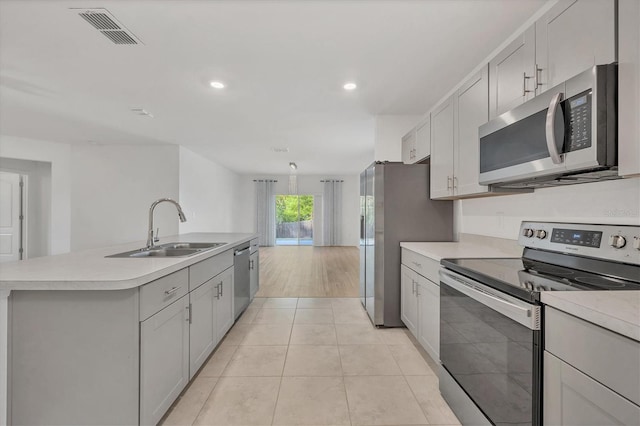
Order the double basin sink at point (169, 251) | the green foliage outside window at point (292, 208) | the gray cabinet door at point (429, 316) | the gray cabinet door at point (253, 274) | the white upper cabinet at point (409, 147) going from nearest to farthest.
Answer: the gray cabinet door at point (429, 316) → the double basin sink at point (169, 251) → the white upper cabinet at point (409, 147) → the gray cabinet door at point (253, 274) → the green foliage outside window at point (292, 208)

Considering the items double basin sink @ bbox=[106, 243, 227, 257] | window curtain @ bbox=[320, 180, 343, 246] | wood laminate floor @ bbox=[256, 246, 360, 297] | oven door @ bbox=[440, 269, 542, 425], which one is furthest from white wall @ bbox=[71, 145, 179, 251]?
oven door @ bbox=[440, 269, 542, 425]

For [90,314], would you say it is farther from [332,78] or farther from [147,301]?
[332,78]

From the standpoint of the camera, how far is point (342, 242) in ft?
35.0

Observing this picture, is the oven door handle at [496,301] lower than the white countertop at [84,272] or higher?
lower

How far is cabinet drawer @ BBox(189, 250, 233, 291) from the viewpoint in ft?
6.93

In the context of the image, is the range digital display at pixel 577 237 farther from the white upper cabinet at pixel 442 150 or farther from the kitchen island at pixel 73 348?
the kitchen island at pixel 73 348

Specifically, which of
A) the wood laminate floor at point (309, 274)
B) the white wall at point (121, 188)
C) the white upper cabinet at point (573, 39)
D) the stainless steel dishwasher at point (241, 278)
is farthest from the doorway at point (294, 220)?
the white upper cabinet at point (573, 39)

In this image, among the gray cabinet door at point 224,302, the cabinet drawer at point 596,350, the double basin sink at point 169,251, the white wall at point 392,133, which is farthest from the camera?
the white wall at point 392,133

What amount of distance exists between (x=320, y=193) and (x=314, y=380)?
867 centimetres

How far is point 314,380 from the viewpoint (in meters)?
2.21

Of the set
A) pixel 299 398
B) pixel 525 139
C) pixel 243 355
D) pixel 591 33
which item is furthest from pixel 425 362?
pixel 591 33

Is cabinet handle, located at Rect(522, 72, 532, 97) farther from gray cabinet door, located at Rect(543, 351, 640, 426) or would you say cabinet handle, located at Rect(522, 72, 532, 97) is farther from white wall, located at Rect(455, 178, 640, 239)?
gray cabinet door, located at Rect(543, 351, 640, 426)

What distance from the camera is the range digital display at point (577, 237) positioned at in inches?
56.8

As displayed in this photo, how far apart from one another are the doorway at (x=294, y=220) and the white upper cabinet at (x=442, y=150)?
8.07m
